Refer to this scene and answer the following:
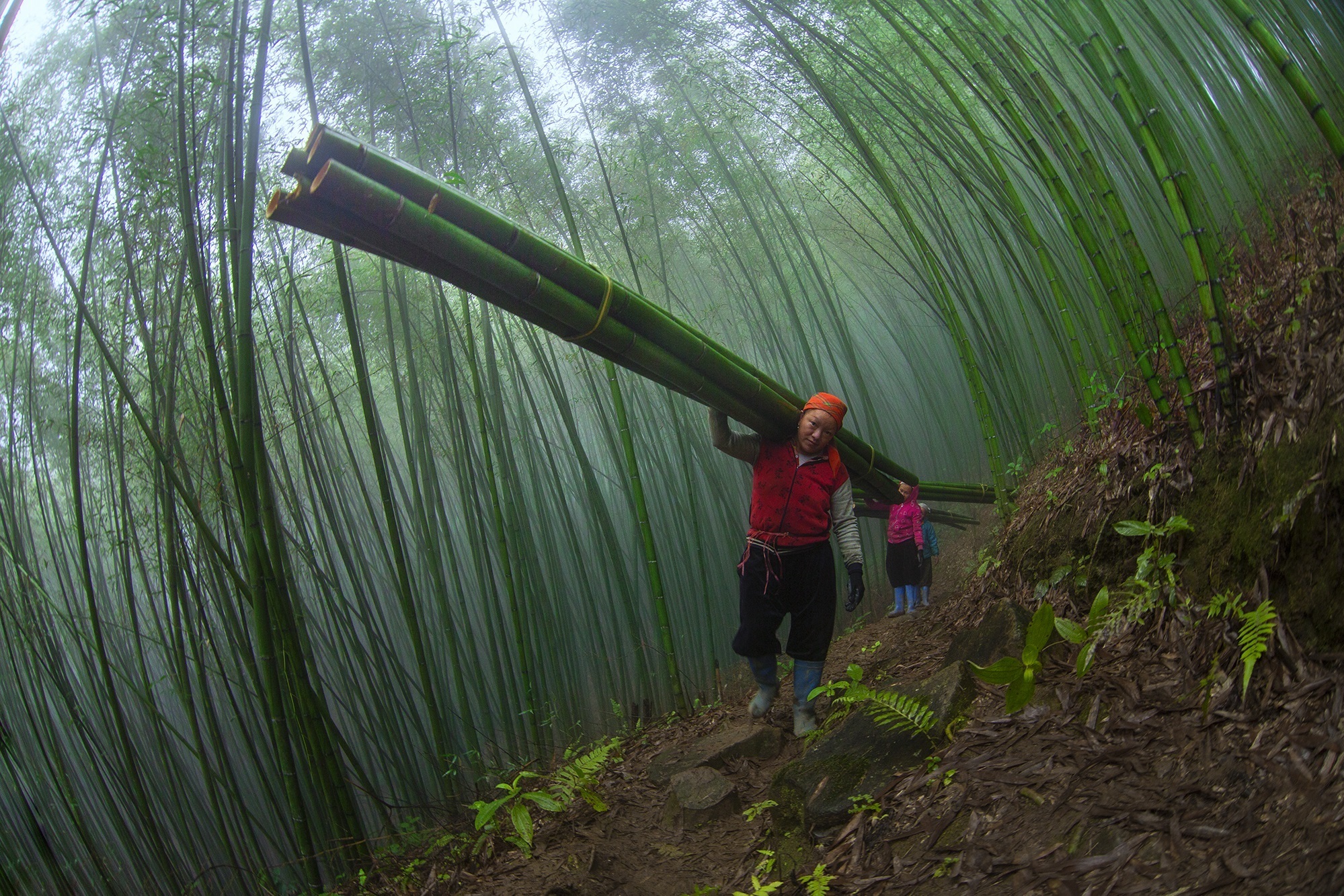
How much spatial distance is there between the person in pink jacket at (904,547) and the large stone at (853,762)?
195 cm

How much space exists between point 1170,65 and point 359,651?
394 cm

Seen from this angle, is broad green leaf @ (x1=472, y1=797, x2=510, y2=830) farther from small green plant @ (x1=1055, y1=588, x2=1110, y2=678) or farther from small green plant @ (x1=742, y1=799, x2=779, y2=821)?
small green plant @ (x1=1055, y1=588, x2=1110, y2=678)

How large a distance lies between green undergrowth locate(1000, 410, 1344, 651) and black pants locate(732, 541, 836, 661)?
0.77 m

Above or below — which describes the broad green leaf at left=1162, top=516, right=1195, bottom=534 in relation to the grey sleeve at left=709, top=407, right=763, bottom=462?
below

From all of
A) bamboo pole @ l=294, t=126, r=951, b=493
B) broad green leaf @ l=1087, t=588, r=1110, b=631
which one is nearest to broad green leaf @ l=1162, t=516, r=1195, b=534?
broad green leaf @ l=1087, t=588, r=1110, b=631

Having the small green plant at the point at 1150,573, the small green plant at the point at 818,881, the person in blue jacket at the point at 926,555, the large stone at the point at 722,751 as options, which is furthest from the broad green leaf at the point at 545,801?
the person in blue jacket at the point at 926,555

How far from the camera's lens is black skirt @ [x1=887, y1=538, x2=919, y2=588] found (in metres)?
3.94

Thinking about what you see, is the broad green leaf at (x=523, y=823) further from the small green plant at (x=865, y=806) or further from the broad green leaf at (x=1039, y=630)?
the broad green leaf at (x=1039, y=630)

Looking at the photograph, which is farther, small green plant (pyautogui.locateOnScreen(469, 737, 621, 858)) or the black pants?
the black pants

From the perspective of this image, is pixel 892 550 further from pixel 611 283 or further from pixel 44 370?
pixel 44 370

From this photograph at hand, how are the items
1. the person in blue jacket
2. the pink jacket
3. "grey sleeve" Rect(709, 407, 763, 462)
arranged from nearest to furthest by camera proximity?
"grey sleeve" Rect(709, 407, 763, 462)
the pink jacket
the person in blue jacket

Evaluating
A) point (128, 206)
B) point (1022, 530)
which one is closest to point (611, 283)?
point (1022, 530)

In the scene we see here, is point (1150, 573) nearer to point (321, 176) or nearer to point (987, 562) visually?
point (987, 562)

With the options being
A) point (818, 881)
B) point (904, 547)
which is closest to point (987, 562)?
point (904, 547)
